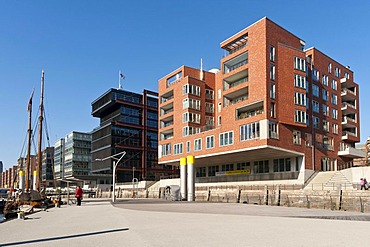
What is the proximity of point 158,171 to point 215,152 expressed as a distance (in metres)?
52.1

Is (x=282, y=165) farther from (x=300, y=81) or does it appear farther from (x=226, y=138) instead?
(x=300, y=81)

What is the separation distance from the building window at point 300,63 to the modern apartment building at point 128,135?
197 feet

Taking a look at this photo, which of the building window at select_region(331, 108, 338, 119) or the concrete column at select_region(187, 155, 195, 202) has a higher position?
the building window at select_region(331, 108, 338, 119)

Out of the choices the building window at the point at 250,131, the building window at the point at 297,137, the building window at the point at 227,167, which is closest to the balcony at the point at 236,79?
the building window at the point at 250,131

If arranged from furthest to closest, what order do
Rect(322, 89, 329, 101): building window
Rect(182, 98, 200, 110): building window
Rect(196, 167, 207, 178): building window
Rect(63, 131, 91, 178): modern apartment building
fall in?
1. Rect(63, 131, 91, 178): modern apartment building
2. Rect(196, 167, 207, 178): building window
3. Rect(182, 98, 200, 110): building window
4. Rect(322, 89, 329, 101): building window

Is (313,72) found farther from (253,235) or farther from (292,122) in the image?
(253,235)

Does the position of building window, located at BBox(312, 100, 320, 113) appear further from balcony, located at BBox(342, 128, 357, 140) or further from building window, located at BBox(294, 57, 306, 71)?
balcony, located at BBox(342, 128, 357, 140)

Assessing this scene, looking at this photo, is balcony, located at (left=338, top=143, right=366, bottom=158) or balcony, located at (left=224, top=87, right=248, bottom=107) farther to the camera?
balcony, located at (left=338, top=143, right=366, bottom=158)

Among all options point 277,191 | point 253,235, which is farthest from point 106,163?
point 253,235

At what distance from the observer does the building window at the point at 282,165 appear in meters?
52.5

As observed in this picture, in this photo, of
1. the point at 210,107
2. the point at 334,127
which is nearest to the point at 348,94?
the point at 334,127

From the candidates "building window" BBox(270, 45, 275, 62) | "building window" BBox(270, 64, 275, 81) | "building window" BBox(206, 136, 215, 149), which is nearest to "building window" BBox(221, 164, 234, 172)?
"building window" BBox(206, 136, 215, 149)

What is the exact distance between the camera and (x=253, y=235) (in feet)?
37.6

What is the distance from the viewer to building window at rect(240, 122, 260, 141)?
1907 inches
